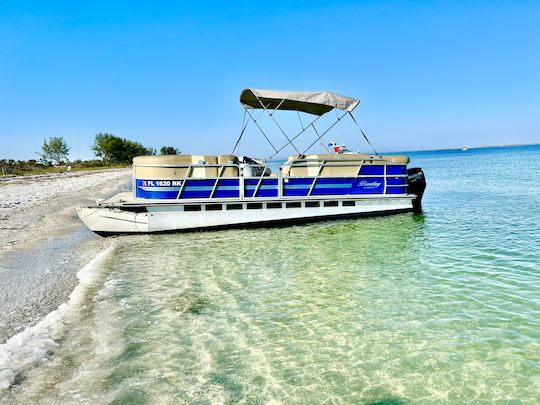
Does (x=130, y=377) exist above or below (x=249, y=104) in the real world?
below

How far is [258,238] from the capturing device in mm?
12953

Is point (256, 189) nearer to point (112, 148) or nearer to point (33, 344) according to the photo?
point (33, 344)

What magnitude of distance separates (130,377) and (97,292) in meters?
3.53

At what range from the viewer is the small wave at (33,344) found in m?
4.74

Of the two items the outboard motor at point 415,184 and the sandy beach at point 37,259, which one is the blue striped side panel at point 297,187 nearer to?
the outboard motor at point 415,184

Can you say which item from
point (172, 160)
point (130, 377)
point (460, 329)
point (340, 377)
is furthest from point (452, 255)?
point (172, 160)

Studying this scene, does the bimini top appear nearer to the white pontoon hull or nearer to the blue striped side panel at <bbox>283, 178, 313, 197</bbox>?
the blue striped side panel at <bbox>283, 178, 313, 197</bbox>

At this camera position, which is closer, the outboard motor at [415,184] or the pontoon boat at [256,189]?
the pontoon boat at [256,189]

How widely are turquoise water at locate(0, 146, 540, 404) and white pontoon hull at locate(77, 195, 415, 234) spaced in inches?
110

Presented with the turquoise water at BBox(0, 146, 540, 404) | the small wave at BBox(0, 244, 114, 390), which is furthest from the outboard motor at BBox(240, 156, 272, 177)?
the small wave at BBox(0, 244, 114, 390)

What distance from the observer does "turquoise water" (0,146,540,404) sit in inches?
173

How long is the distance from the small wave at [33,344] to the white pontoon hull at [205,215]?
21.5 ft

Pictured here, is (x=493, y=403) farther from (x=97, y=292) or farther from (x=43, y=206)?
(x=43, y=206)

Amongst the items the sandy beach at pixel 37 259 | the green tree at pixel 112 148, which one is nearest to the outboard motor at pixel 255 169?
the sandy beach at pixel 37 259
